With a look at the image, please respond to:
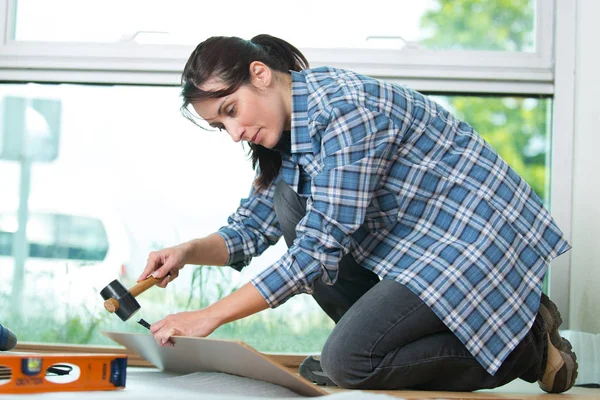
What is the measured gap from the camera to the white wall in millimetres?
2043

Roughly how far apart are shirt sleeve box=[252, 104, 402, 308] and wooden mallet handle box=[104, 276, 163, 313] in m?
0.32

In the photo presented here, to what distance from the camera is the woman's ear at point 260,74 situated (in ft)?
5.09

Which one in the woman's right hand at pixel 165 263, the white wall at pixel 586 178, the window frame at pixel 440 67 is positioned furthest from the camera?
the window frame at pixel 440 67

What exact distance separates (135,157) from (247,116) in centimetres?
95

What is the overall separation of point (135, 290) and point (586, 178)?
1.36m

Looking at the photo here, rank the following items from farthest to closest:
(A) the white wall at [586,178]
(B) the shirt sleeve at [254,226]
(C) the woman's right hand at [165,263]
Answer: (A) the white wall at [586,178] < (B) the shirt sleeve at [254,226] < (C) the woman's right hand at [165,263]

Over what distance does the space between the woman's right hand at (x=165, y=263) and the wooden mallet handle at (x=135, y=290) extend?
0.02 m

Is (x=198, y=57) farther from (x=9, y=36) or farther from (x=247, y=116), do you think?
(x=9, y=36)

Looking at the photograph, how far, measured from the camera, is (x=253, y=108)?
154cm

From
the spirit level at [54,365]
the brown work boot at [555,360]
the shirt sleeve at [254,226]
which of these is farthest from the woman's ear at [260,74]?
the brown work boot at [555,360]

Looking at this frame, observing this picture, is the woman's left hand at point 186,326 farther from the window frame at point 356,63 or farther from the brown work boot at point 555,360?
the window frame at point 356,63

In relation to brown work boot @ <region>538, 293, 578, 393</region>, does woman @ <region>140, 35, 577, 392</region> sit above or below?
above

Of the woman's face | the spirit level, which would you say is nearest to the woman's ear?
the woman's face

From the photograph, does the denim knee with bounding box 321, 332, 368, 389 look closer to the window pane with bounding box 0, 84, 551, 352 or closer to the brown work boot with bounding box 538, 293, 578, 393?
the brown work boot with bounding box 538, 293, 578, 393
